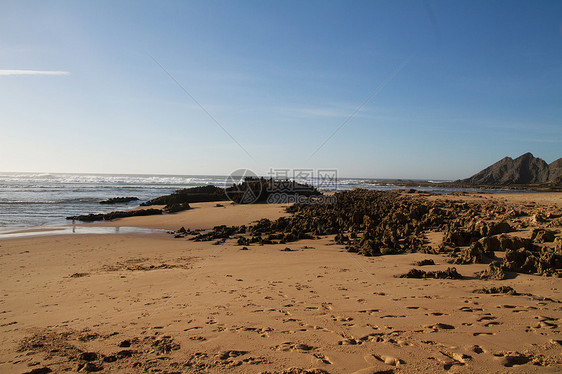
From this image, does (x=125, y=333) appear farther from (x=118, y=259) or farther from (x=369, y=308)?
(x=118, y=259)

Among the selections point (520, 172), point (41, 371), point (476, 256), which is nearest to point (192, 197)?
point (476, 256)

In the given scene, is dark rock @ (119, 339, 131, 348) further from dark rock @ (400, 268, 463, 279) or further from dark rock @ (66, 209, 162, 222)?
dark rock @ (66, 209, 162, 222)

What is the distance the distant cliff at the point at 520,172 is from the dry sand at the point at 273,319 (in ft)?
210

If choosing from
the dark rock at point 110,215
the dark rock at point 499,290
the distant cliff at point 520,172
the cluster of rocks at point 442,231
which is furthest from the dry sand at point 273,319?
the distant cliff at point 520,172

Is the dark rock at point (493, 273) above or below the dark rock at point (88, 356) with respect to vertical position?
above

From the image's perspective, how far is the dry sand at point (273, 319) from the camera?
2980 mm

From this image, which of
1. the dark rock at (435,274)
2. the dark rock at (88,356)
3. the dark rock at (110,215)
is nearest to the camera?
the dark rock at (88,356)

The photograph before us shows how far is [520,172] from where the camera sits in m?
61.1

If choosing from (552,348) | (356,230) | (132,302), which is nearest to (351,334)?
(552,348)

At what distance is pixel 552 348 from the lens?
2.96 meters

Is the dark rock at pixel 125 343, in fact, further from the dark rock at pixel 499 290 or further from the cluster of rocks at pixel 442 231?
the cluster of rocks at pixel 442 231

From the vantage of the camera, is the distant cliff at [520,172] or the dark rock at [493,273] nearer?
the dark rock at [493,273]

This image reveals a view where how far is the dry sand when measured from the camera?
2.98 m

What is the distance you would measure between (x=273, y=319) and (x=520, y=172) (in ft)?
242
